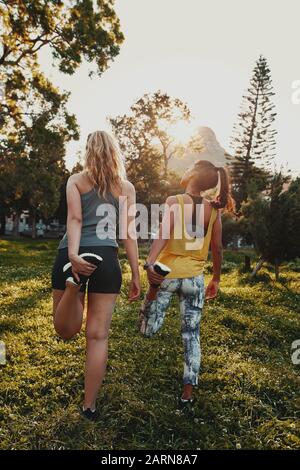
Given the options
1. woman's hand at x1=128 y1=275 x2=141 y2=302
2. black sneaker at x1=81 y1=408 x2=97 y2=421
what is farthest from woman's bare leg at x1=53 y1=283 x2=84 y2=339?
black sneaker at x1=81 y1=408 x2=97 y2=421

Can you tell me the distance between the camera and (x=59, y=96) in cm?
2108

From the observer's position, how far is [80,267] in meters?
3.39

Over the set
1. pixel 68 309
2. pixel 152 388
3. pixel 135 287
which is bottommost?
pixel 152 388

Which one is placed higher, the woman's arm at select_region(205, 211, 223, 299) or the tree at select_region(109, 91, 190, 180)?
the tree at select_region(109, 91, 190, 180)

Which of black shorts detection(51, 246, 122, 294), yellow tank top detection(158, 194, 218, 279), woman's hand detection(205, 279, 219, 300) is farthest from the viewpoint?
woman's hand detection(205, 279, 219, 300)

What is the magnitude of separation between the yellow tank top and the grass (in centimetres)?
155

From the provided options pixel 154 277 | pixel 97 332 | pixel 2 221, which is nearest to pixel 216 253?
pixel 154 277

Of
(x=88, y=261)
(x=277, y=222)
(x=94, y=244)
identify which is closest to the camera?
(x=88, y=261)

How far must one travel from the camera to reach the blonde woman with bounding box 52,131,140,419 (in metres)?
3.66

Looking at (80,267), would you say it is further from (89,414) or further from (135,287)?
(89,414)

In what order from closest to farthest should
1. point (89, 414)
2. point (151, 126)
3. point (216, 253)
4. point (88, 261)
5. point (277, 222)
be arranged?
point (88, 261), point (89, 414), point (216, 253), point (277, 222), point (151, 126)

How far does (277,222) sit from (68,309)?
44.5ft

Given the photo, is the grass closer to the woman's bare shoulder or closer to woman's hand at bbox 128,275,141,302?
woman's hand at bbox 128,275,141,302

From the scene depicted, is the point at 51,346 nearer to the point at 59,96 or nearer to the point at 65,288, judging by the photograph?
the point at 65,288
